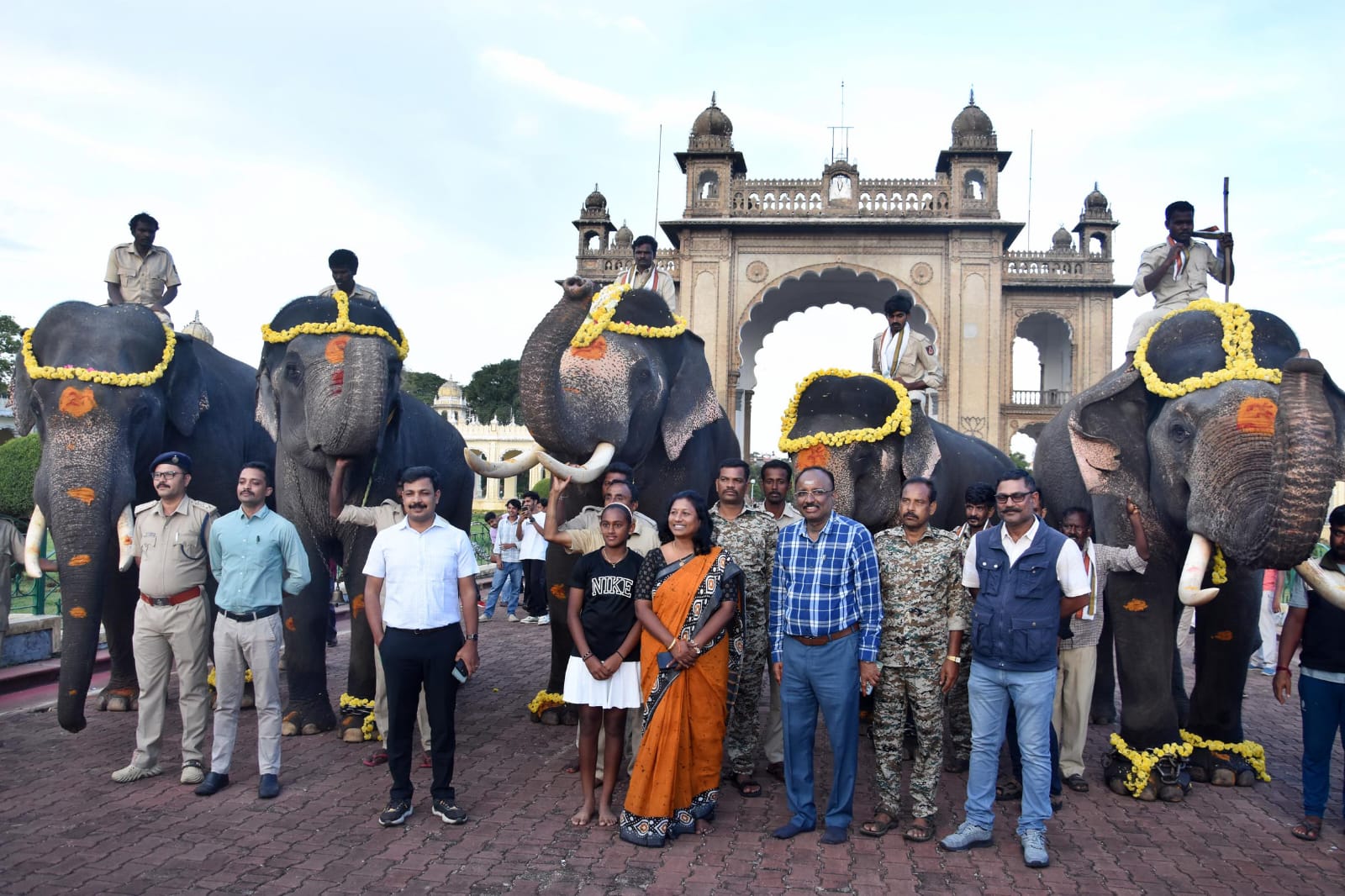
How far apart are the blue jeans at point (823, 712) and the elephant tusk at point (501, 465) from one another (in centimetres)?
175

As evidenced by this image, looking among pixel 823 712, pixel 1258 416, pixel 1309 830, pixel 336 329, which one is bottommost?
pixel 1309 830

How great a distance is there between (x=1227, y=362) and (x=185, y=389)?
21.0ft

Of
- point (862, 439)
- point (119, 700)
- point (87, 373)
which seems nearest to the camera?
point (87, 373)

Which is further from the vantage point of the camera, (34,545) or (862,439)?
(862,439)

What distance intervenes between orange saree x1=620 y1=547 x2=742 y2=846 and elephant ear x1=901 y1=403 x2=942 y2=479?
6.76 ft

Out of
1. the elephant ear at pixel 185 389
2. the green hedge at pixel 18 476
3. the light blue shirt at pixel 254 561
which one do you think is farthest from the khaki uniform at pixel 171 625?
the green hedge at pixel 18 476

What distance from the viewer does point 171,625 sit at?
5152 millimetres

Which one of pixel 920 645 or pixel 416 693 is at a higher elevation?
pixel 920 645

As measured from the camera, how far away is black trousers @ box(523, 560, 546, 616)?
41.9ft

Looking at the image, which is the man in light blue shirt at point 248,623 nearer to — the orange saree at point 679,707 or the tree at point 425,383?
the orange saree at point 679,707

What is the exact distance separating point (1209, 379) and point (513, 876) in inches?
163

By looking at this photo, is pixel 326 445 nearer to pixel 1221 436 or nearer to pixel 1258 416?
pixel 1221 436

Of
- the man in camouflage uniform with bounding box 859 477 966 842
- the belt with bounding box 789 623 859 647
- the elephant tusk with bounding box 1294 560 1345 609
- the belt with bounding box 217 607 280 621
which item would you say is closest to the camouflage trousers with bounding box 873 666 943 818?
the man in camouflage uniform with bounding box 859 477 966 842

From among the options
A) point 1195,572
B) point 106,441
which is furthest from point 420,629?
point 1195,572
